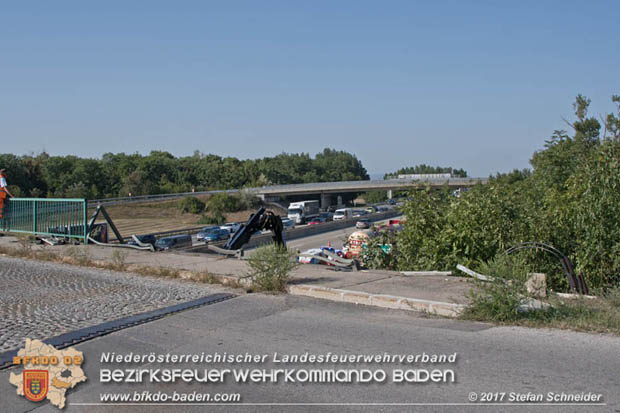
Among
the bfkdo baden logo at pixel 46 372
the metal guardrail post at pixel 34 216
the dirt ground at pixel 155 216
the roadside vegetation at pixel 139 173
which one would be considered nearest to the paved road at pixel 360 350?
the bfkdo baden logo at pixel 46 372

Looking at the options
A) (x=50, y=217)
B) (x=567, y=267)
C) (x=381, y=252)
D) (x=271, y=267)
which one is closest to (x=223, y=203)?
(x=50, y=217)

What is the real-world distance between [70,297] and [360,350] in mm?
5884

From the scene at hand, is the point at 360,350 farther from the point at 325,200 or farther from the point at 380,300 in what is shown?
the point at 325,200

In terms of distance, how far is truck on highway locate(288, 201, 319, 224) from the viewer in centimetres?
6981

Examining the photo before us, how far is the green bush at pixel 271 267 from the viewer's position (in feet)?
31.5

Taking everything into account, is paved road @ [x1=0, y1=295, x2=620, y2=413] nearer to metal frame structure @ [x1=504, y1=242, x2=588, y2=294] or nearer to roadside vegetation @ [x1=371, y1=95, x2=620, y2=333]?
roadside vegetation @ [x1=371, y1=95, x2=620, y2=333]

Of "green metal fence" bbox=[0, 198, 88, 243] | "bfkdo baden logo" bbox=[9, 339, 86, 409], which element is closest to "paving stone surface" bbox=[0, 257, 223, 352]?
"bfkdo baden logo" bbox=[9, 339, 86, 409]

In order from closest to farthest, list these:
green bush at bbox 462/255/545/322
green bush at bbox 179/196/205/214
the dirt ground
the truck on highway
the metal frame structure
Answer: green bush at bbox 462/255/545/322, the metal frame structure, the dirt ground, the truck on highway, green bush at bbox 179/196/205/214

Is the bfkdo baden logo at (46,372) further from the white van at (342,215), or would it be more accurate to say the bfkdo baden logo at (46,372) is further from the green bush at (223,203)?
the green bush at (223,203)

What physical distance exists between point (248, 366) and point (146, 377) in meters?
1.03

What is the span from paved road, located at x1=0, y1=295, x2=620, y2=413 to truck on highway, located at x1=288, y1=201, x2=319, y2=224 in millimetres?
60255

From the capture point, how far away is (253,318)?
7883 millimetres

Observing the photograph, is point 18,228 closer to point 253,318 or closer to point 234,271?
point 234,271

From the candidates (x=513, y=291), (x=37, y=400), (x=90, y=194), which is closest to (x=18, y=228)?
(x=37, y=400)
